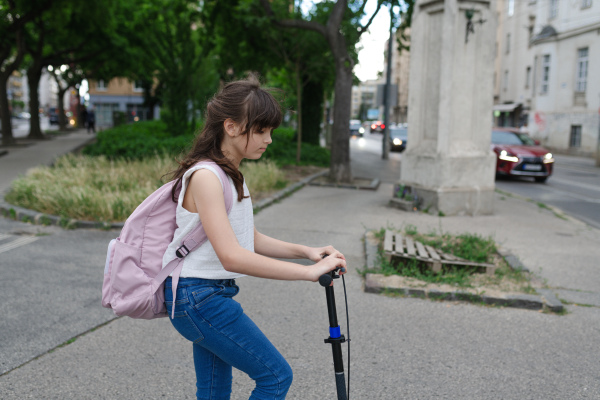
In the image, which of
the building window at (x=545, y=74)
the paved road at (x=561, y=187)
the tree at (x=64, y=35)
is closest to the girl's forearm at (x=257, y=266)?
the paved road at (x=561, y=187)

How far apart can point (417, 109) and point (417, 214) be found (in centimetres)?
197

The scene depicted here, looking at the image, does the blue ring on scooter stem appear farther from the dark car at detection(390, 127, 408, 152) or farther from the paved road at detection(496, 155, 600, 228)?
the dark car at detection(390, 127, 408, 152)

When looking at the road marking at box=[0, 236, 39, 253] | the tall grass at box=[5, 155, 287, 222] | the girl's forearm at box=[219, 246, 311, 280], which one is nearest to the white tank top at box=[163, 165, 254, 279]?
the girl's forearm at box=[219, 246, 311, 280]

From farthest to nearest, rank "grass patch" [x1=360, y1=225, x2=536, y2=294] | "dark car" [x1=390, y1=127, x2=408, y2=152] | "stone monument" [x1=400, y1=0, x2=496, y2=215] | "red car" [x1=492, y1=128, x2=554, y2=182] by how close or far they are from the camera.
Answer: "dark car" [x1=390, y1=127, x2=408, y2=152] < "red car" [x1=492, y1=128, x2=554, y2=182] < "stone monument" [x1=400, y1=0, x2=496, y2=215] < "grass patch" [x1=360, y1=225, x2=536, y2=294]

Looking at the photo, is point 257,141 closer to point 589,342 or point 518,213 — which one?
point 589,342

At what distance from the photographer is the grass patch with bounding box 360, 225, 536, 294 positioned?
5.21m

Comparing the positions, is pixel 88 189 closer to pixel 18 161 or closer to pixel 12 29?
pixel 18 161

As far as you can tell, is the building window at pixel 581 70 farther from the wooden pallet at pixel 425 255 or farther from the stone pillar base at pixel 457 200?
the wooden pallet at pixel 425 255

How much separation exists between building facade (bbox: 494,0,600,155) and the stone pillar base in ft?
84.5

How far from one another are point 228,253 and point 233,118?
1.62 feet

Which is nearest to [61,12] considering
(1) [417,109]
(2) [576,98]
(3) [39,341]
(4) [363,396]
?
(1) [417,109]

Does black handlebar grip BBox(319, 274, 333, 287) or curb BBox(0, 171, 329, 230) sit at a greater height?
black handlebar grip BBox(319, 274, 333, 287)

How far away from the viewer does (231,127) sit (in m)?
2.03

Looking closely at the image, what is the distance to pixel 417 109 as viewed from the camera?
10227 mm
